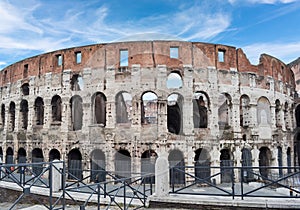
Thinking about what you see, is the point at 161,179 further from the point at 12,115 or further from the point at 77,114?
the point at 12,115

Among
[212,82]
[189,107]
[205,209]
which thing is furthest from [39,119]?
[205,209]

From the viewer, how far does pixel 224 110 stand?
2188 centimetres

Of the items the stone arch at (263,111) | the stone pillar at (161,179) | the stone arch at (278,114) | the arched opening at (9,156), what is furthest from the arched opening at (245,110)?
the arched opening at (9,156)

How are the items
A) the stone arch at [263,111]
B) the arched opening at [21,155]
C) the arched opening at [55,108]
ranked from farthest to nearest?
the stone arch at [263,111]
the arched opening at [21,155]
the arched opening at [55,108]

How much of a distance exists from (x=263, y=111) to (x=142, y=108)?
29.1 feet

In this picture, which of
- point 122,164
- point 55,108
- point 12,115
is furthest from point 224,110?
point 12,115

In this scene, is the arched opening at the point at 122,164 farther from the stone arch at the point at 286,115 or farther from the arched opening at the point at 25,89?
the stone arch at the point at 286,115

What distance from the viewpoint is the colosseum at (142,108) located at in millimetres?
17281

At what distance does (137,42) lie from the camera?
1800 cm

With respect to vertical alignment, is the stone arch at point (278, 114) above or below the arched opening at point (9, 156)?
above

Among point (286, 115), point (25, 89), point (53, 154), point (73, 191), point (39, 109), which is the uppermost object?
point (25, 89)

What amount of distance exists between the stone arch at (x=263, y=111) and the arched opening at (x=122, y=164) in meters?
10.0

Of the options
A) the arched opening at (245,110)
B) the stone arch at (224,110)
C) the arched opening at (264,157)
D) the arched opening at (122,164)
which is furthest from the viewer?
the arched opening at (264,157)

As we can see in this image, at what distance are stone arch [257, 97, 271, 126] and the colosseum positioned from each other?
7 centimetres
